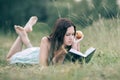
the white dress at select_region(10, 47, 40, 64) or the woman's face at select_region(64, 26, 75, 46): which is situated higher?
the woman's face at select_region(64, 26, 75, 46)

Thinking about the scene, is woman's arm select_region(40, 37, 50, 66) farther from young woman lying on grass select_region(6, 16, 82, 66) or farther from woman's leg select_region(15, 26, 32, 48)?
woman's leg select_region(15, 26, 32, 48)

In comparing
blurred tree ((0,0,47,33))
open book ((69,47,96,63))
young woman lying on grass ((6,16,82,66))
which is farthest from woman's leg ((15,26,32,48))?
blurred tree ((0,0,47,33))

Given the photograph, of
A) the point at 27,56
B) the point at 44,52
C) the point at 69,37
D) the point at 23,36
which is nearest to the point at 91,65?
the point at 69,37

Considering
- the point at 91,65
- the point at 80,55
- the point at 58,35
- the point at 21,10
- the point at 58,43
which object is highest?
the point at 21,10

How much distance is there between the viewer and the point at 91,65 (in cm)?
573

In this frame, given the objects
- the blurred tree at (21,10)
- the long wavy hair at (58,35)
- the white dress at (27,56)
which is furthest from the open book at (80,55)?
the blurred tree at (21,10)

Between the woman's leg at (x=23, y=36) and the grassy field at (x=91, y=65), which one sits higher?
the woman's leg at (x=23, y=36)

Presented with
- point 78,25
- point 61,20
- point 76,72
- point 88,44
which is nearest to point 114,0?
point 78,25

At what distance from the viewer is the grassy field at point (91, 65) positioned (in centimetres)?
493

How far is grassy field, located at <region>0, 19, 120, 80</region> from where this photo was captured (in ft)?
16.2

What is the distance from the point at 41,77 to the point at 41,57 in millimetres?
1539

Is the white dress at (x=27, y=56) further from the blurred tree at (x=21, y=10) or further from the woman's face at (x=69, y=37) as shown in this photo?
the blurred tree at (x=21, y=10)

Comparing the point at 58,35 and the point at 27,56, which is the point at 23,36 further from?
the point at 58,35

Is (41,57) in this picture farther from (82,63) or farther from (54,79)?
(54,79)
